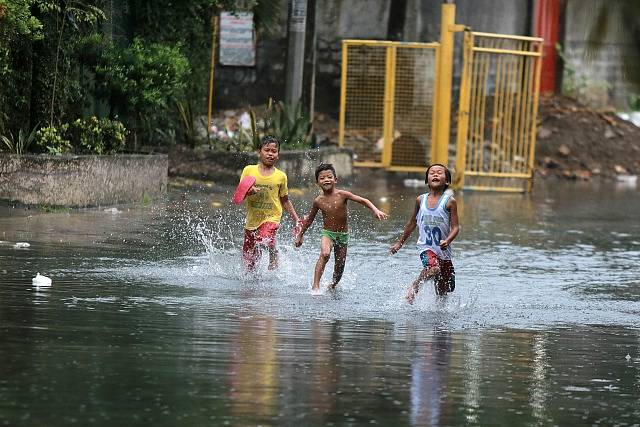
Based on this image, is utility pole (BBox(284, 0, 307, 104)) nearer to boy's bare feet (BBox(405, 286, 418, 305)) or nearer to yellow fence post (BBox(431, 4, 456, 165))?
yellow fence post (BBox(431, 4, 456, 165))

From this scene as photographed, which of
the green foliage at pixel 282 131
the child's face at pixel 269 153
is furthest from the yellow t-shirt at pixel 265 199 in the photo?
the green foliage at pixel 282 131

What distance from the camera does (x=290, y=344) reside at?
24.0 ft

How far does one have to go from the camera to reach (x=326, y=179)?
1005cm

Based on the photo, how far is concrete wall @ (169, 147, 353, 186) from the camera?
18.7m

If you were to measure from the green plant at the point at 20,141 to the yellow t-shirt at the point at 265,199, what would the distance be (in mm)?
4705

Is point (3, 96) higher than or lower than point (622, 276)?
higher

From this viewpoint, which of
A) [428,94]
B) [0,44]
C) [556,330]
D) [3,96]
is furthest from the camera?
[428,94]

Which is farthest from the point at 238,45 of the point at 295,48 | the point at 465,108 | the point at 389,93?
the point at 465,108

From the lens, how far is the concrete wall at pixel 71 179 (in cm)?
1405

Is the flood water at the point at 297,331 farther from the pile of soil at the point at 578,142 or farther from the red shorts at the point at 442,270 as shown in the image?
the pile of soil at the point at 578,142

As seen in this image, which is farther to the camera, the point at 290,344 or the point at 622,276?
the point at 622,276

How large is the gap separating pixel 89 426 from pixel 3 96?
1038 centimetres

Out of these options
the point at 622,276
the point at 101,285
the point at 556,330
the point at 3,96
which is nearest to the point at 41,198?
the point at 3,96

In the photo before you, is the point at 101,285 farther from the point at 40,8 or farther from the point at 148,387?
the point at 40,8
